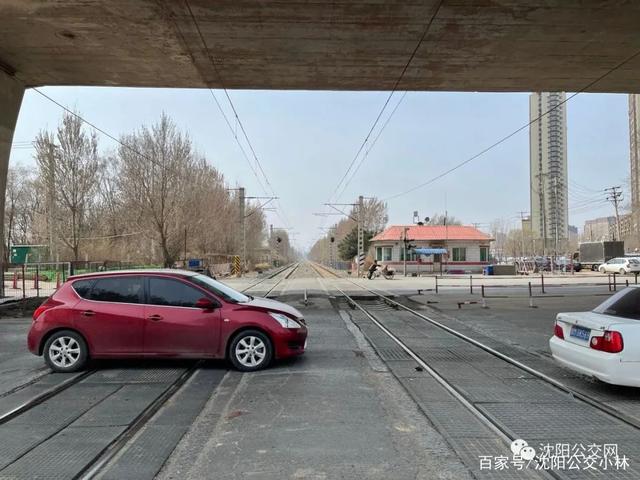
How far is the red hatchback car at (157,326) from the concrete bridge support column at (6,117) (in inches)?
511

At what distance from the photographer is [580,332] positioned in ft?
22.0

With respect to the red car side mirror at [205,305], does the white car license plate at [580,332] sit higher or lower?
lower

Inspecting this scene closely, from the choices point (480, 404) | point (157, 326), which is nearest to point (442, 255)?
point (157, 326)

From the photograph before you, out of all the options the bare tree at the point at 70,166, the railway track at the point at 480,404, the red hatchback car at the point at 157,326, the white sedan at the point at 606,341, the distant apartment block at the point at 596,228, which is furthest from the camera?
the distant apartment block at the point at 596,228

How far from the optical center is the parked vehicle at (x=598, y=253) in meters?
59.3

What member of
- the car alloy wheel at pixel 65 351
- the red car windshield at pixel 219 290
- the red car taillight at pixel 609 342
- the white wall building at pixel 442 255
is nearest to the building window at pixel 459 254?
the white wall building at pixel 442 255

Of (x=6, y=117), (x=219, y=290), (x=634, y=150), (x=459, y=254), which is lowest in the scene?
(x=219, y=290)

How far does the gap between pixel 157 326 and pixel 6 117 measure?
15476 millimetres

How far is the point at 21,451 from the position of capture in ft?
15.6

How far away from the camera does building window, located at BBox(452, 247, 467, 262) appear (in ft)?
197

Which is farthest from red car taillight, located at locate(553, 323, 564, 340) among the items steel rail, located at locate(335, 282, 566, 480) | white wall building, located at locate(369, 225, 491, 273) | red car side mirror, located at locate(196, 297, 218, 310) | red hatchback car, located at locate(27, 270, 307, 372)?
white wall building, located at locate(369, 225, 491, 273)

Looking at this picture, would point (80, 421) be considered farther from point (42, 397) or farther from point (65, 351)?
point (65, 351)

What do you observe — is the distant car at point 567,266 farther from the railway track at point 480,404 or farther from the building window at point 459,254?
the railway track at point 480,404

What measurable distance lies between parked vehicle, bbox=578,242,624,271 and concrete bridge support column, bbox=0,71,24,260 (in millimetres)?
58956
